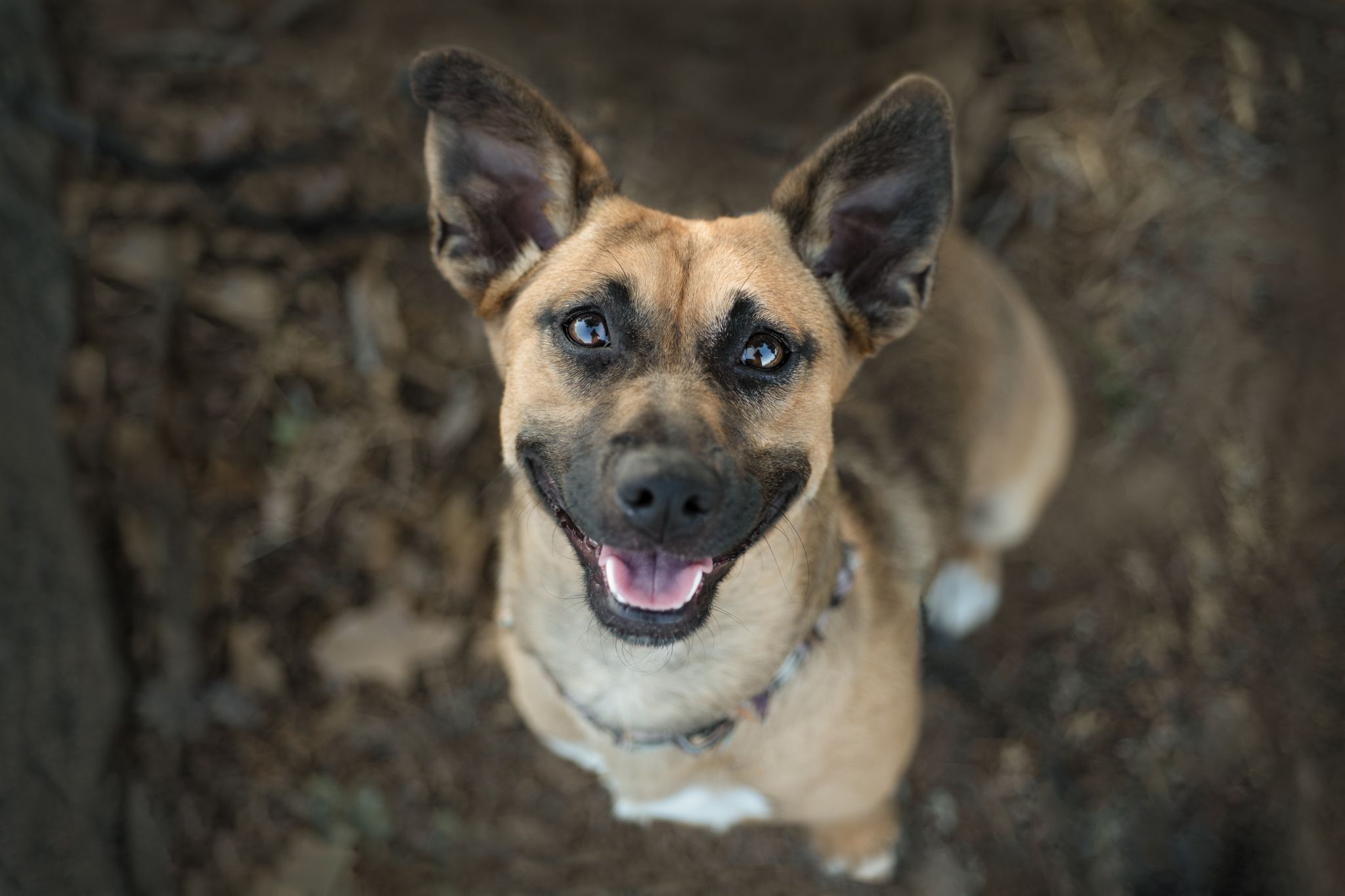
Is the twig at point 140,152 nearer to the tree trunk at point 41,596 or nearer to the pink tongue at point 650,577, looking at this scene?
the tree trunk at point 41,596

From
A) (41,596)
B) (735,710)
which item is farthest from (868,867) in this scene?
(41,596)

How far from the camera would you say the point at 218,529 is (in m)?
4.24

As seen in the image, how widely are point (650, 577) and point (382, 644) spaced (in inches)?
87.2

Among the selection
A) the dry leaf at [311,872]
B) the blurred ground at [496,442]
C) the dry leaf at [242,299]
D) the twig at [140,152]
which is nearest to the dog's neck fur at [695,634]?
the blurred ground at [496,442]

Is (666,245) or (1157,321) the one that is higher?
(666,245)

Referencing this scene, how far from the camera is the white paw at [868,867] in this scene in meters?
3.88

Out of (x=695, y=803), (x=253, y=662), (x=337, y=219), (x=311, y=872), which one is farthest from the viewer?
(x=337, y=219)

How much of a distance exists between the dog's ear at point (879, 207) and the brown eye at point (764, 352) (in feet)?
1.06

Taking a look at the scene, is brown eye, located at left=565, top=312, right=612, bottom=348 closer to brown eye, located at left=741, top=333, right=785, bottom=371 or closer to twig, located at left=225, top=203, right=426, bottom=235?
brown eye, located at left=741, top=333, right=785, bottom=371

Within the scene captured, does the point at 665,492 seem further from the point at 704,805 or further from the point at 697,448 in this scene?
the point at 704,805

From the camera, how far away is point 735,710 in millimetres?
2771

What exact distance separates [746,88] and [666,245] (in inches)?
122

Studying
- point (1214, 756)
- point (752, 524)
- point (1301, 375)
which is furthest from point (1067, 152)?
→ point (752, 524)

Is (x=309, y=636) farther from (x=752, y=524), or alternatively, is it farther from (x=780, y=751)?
(x=752, y=524)
